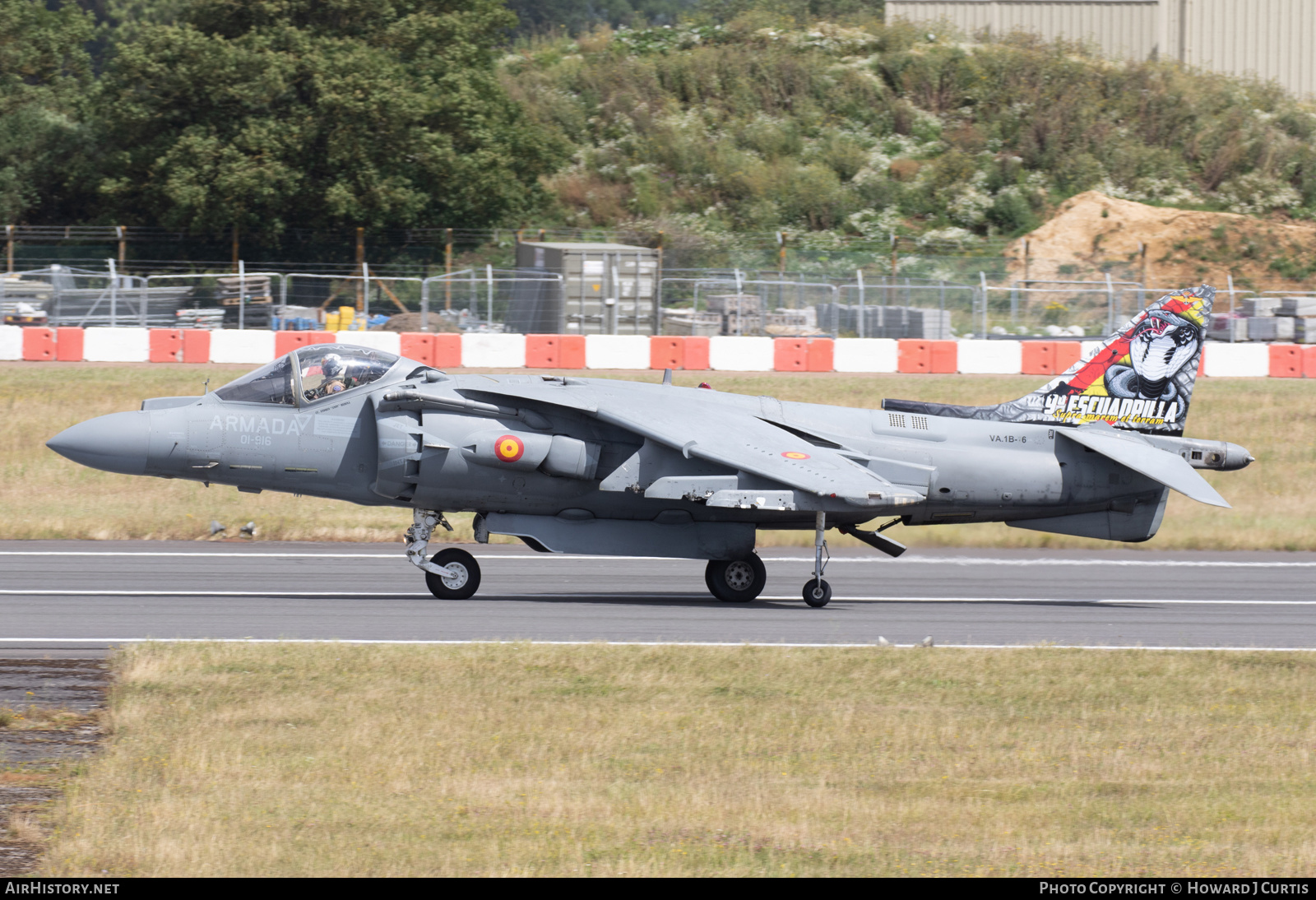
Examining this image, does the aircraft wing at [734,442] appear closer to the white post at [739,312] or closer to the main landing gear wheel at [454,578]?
the main landing gear wheel at [454,578]

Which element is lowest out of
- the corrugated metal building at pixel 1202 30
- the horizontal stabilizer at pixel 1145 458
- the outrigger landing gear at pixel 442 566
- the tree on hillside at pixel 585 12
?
the outrigger landing gear at pixel 442 566

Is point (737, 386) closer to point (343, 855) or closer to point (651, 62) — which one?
point (343, 855)

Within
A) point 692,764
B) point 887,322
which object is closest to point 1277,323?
point 887,322

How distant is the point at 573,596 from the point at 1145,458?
23.7 feet

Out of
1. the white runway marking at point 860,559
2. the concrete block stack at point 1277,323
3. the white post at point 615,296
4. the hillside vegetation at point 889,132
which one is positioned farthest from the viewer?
the hillside vegetation at point 889,132

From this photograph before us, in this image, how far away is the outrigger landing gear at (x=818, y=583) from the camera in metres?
16.9

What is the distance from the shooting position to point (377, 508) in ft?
83.4

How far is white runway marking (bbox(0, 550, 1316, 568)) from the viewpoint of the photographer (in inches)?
806

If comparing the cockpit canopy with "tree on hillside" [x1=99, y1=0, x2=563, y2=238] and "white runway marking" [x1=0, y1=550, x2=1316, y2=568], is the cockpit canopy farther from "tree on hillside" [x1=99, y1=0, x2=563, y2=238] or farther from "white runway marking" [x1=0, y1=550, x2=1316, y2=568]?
"tree on hillside" [x1=99, y1=0, x2=563, y2=238]

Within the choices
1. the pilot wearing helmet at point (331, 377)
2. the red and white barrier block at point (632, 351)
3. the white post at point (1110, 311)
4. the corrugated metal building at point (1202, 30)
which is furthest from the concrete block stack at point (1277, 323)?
the pilot wearing helmet at point (331, 377)

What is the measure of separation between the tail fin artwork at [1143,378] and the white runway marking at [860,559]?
13.4 feet

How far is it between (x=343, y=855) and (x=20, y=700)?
4798mm

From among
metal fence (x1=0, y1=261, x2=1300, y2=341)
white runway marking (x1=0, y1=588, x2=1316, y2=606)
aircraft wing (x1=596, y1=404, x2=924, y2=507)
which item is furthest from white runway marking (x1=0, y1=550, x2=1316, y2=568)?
metal fence (x1=0, y1=261, x2=1300, y2=341)
